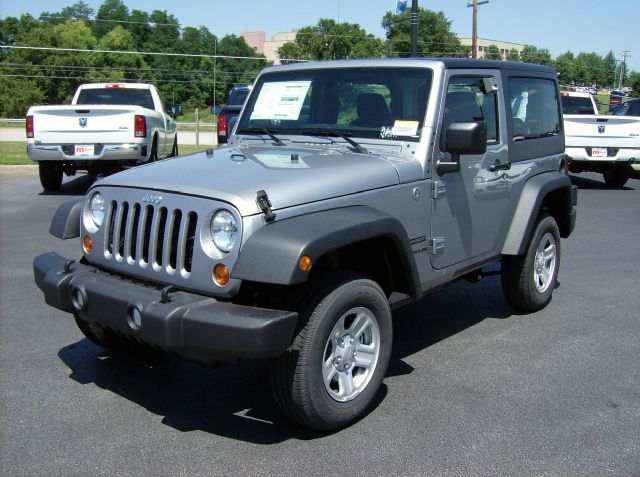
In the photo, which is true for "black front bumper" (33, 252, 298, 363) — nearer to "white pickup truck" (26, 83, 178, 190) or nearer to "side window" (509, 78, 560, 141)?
"side window" (509, 78, 560, 141)

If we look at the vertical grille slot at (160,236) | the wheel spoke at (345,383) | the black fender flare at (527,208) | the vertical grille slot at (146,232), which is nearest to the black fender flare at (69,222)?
the vertical grille slot at (146,232)

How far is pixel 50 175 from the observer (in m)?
Result: 12.7

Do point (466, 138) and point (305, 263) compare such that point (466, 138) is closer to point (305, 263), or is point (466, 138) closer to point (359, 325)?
point (359, 325)

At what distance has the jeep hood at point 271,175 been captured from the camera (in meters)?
3.45

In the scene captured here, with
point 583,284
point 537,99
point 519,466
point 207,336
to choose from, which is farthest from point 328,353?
point 583,284

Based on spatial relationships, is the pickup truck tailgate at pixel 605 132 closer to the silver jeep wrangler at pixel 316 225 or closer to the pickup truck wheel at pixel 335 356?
the silver jeep wrangler at pixel 316 225

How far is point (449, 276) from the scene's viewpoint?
459 centimetres

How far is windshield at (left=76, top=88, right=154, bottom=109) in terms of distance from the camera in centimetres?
1408

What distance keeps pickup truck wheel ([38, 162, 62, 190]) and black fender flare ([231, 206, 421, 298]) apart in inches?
401

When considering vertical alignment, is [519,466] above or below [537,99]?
below

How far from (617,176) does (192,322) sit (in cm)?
1383

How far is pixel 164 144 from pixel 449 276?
33.6 feet

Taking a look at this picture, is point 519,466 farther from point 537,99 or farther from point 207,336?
point 537,99

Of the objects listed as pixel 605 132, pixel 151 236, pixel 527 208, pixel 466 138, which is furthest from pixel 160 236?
pixel 605 132
